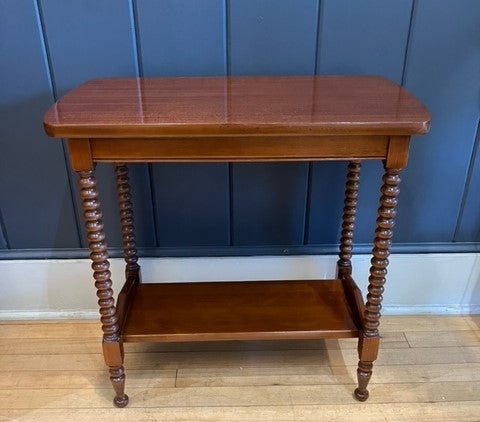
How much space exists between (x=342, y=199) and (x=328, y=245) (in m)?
0.18

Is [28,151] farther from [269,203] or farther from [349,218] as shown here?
[349,218]

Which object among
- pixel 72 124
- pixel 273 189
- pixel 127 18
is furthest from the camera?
pixel 273 189

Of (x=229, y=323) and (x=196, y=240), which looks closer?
(x=229, y=323)

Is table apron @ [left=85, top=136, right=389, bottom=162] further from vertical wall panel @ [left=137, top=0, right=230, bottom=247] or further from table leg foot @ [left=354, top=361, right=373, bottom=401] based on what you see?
table leg foot @ [left=354, top=361, right=373, bottom=401]

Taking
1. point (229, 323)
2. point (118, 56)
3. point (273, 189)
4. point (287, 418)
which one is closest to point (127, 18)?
point (118, 56)

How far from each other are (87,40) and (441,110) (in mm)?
1102

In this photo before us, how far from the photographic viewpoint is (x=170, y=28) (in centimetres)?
138

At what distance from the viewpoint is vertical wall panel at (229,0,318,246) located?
1.37m

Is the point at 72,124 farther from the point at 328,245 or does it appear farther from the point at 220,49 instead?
the point at 328,245

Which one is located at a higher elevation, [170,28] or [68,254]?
[170,28]

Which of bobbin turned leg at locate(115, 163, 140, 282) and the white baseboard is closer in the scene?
bobbin turned leg at locate(115, 163, 140, 282)

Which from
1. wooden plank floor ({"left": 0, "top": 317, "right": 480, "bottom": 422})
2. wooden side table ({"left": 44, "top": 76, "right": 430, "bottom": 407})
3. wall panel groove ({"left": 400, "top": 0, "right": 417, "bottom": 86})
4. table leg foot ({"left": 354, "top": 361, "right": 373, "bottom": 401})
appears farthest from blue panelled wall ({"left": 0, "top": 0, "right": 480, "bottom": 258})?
table leg foot ({"left": 354, "top": 361, "right": 373, "bottom": 401})

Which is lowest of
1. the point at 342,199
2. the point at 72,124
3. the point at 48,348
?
the point at 48,348

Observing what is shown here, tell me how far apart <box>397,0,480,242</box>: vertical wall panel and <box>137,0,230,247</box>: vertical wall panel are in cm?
60
